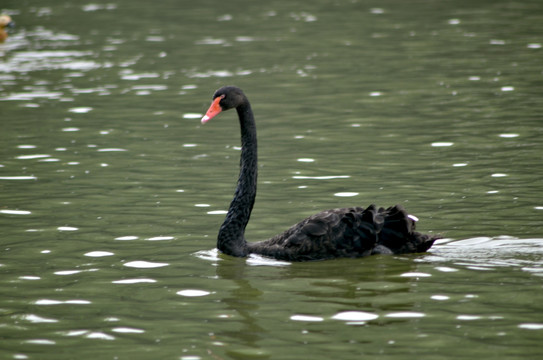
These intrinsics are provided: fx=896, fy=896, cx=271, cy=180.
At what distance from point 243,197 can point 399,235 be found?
1.56 m

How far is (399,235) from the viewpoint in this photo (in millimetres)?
7957

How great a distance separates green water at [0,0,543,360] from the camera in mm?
6492

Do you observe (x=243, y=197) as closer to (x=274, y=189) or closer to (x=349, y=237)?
(x=349, y=237)

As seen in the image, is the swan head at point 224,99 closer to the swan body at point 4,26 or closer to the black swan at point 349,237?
the black swan at point 349,237

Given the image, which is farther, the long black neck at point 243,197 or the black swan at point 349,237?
the long black neck at point 243,197

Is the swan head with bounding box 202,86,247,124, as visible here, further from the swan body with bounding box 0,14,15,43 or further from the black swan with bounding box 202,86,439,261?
the swan body with bounding box 0,14,15,43

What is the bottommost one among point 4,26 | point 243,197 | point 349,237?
point 349,237

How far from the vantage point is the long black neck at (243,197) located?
27.5 feet

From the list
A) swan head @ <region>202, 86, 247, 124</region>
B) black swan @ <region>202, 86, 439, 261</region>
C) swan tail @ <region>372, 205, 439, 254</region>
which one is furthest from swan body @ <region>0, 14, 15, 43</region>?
swan tail @ <region>372, 205, 439, 254</region>

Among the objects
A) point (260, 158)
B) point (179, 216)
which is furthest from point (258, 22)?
point (179, 216)

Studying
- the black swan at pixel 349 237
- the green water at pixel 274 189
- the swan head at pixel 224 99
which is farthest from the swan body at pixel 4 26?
the black swan at pixel 349 237

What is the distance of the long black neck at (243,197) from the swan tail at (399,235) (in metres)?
1.27

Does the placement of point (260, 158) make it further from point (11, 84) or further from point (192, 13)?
point (192, 13)

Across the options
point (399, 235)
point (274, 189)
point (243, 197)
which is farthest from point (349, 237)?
point (274, 189)
